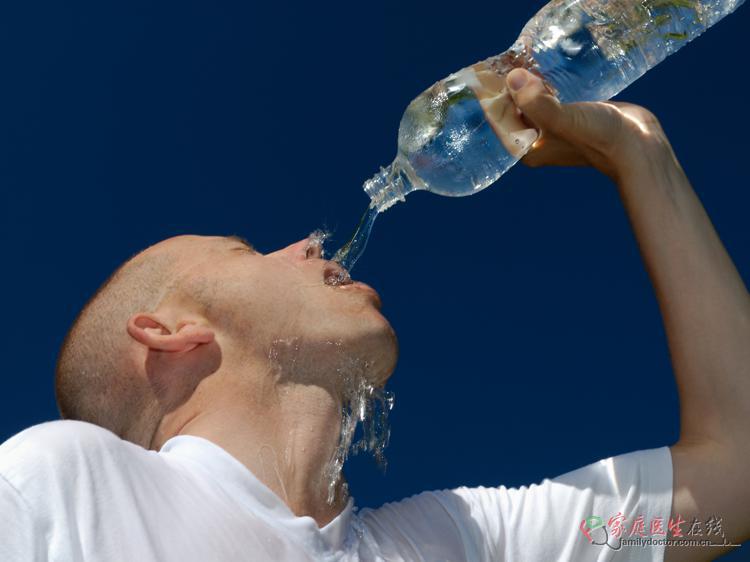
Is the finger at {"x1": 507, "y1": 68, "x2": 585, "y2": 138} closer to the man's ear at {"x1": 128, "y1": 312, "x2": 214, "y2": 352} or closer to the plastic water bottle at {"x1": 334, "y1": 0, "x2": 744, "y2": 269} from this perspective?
the plastic water bottle at {"x1": 334, "y1": 0, "x2": 744, "y2": 269}

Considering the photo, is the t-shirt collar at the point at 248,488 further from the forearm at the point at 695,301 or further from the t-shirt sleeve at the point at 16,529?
the forearm at the point at 695,301

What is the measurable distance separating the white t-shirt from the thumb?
469 millimetres

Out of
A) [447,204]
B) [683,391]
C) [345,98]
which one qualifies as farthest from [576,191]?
[683,391]

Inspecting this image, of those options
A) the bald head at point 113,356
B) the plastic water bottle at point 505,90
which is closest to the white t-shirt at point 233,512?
the bald head at point 113,356

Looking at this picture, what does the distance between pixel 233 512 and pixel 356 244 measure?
0.54 m

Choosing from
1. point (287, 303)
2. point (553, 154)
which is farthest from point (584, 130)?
point (287, 303)

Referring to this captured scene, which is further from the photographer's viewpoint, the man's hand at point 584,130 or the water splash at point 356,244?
the water splash at point 356,244

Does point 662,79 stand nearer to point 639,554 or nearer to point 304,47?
point 304,47

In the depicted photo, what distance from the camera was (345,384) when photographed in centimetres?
133

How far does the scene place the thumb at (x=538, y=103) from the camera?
1.39m

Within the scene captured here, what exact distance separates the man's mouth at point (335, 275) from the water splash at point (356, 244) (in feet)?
0.23

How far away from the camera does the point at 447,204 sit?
99.4 inches

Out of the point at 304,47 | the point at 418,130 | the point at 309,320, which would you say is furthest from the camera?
the point at 304,47

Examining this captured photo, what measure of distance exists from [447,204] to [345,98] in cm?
37
